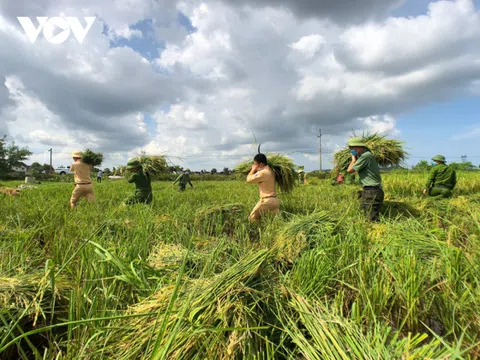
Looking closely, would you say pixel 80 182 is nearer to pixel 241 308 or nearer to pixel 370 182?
pixel 241 308

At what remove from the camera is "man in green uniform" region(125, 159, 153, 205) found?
561 cm

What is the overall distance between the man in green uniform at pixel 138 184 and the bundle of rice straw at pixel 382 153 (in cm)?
462

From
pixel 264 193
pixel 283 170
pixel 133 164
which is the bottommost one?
pixel 264 193

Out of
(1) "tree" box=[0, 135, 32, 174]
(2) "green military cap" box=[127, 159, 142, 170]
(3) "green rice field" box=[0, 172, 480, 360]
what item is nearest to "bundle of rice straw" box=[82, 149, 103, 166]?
(2) "green military cap" box=[127, 159, 142, 170]

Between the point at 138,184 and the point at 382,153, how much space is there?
226 inches

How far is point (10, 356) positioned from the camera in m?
1.39

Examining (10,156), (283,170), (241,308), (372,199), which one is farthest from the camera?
(10,156)

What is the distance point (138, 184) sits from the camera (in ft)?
18.7

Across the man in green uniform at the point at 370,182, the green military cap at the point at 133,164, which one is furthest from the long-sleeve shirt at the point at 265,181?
the green military cap at the point at 133,164

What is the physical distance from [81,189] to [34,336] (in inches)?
191

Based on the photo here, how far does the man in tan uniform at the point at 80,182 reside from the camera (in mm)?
5711

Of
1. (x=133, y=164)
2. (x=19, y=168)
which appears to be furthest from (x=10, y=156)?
(x=133, y=164)

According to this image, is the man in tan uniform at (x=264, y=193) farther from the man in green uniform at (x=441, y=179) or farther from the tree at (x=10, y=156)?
the tree at (x=10, y=156)

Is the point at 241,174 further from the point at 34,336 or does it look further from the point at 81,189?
the point at 34,336
